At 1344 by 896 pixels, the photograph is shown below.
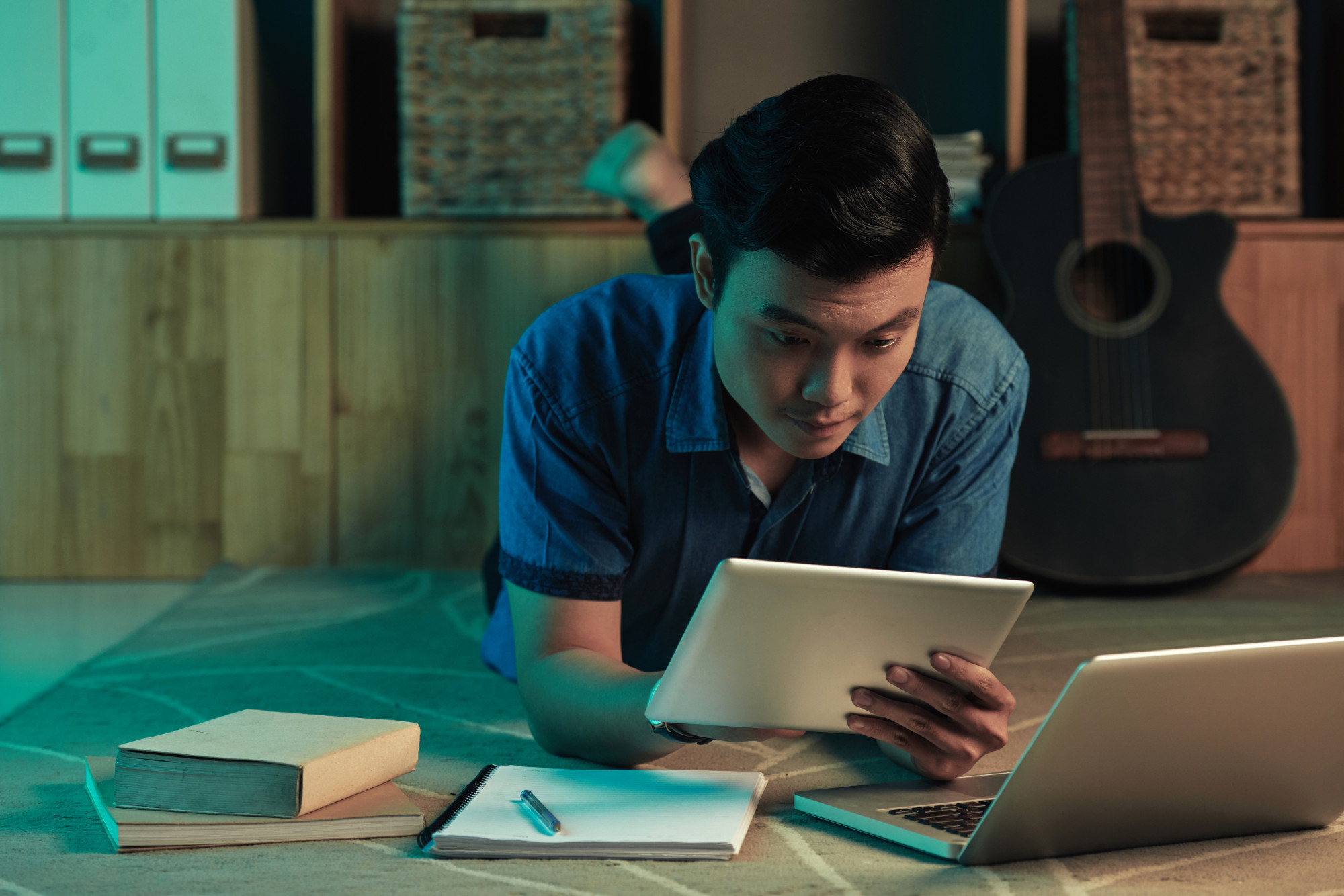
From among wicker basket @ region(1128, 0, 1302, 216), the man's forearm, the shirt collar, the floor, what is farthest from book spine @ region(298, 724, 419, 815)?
wicker basket @ region(1128, 0, 1302, 216)

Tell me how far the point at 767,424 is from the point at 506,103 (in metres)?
1.34

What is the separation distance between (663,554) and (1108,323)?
1175 mm

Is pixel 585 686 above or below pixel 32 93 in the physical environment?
below

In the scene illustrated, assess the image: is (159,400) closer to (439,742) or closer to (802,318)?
(439,742)

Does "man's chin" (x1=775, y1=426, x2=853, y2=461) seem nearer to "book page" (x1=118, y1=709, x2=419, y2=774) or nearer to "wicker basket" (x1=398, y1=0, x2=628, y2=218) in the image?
"book page" (x1=118, y1=709, x2=419, y2=774)

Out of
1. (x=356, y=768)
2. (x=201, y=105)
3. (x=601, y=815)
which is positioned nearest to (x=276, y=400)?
(x=201, y=105)

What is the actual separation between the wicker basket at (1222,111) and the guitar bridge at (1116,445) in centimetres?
41

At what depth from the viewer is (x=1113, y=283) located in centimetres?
200

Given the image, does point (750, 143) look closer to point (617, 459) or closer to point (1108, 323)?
point (617, 459)

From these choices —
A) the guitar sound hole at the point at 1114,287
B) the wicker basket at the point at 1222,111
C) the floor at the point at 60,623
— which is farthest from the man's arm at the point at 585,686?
the wicker basket at the point at 1222,111

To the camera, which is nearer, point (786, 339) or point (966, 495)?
point (786, 339)

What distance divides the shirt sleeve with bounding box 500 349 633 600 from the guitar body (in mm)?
1081

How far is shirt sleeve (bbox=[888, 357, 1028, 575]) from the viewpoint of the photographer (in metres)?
1.05

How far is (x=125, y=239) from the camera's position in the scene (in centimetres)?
203
